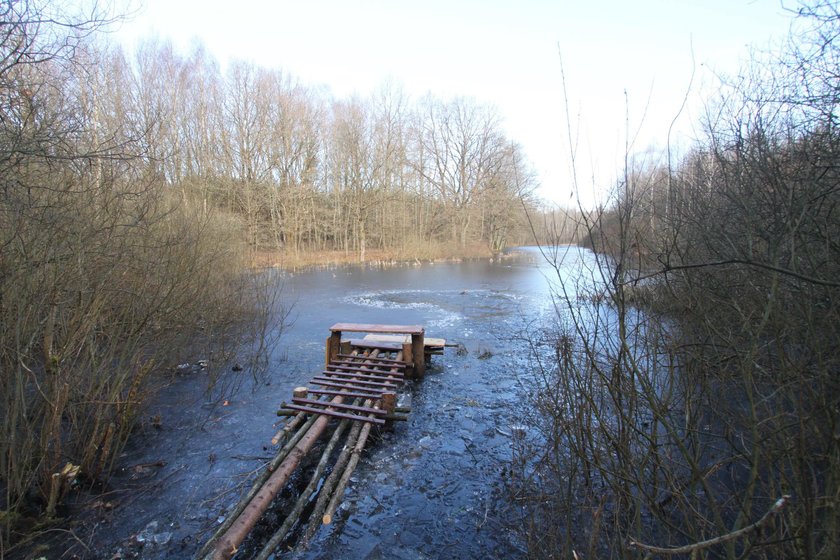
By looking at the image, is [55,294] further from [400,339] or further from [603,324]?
[400,339]

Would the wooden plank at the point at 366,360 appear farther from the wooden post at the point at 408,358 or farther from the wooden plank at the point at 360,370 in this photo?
the wooden plank at the point at 360,370

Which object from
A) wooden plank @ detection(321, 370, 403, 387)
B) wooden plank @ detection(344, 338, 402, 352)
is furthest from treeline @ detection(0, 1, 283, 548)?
wooden plank @ detection(344, 338, 402, 352)

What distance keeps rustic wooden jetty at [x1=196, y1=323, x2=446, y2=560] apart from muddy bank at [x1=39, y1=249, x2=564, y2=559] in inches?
8.3

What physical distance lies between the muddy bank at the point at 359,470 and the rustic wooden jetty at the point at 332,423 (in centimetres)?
21

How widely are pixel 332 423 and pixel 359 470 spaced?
1.08m

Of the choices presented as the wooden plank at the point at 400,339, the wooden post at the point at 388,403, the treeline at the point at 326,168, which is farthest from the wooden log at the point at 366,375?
the treeline at the point at 326,168

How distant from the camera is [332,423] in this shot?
5.20m

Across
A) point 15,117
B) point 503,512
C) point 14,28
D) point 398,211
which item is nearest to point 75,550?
point 503,512

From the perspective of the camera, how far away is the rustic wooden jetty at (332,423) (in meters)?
3.18

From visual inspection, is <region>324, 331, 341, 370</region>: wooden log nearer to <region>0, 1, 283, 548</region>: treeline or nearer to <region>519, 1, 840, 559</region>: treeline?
<region>0, 1, 283, 548</region>: treeline

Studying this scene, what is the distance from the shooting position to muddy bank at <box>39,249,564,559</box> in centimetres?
331

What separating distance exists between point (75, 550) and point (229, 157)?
2452 cm

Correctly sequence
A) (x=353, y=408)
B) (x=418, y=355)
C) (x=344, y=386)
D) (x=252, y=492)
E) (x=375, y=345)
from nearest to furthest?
1. (x=252, y=492)
2. (x=353, y=408)
3. (x=344, y=386)
4. (x=418, y=355)
5. (x=375, y=345)

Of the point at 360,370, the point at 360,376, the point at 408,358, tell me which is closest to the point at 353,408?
the point at 360,376
